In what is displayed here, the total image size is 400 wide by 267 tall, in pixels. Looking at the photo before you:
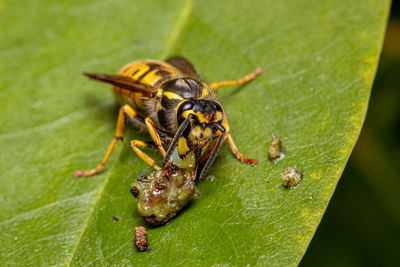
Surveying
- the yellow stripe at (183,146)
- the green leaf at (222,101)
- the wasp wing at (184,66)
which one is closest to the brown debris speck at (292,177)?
the green leaf at (222,101)

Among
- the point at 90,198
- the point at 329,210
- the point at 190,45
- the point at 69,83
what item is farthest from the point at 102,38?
the point at 329,210

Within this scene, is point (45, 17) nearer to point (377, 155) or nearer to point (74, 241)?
point (74, 241)

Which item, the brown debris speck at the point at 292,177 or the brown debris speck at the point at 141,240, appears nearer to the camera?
the brown debris speck at the point at 141,240

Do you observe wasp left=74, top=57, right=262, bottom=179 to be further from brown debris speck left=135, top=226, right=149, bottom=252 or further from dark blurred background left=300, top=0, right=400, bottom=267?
dark blurred background left=300, top=0, right=400, bottom=267

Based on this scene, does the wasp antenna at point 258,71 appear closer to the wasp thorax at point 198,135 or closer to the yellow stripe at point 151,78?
the yellow stripe at point 151,78

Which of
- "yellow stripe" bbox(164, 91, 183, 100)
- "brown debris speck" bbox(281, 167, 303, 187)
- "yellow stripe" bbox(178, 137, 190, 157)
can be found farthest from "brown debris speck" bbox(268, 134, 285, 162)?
"yellow stripe" bbox(164, 91, 183, 100)

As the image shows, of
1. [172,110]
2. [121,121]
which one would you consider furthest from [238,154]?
[121,121]
